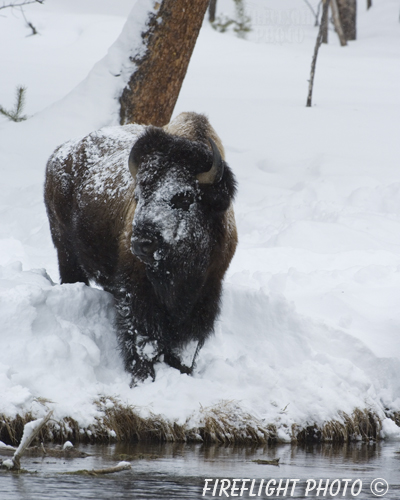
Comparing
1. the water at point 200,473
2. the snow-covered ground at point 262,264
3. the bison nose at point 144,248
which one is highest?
the bison nose at point 144,248

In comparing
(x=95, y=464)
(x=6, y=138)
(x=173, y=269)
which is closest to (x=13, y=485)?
(x=95, y=464)

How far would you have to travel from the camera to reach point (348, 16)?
31.4m

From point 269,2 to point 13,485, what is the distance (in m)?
54.7

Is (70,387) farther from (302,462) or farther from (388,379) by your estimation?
(388,379)

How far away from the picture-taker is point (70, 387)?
431 cm

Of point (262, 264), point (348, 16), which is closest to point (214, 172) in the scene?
point (262, 264)

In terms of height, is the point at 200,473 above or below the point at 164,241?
below

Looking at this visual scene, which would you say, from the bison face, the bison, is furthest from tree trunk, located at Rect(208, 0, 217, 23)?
the bison face

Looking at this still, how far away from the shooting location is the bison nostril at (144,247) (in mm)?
4430

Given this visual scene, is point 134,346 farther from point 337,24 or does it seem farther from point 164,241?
point 337,24

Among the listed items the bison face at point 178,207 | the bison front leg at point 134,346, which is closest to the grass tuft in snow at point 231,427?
the bison front leg at point 134,346

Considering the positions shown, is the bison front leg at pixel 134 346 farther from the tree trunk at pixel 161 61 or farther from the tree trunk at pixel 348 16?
the tree trunk at pixel 348 16

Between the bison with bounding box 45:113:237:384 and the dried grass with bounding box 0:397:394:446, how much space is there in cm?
50

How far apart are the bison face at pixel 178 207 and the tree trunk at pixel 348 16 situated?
1082 inches
